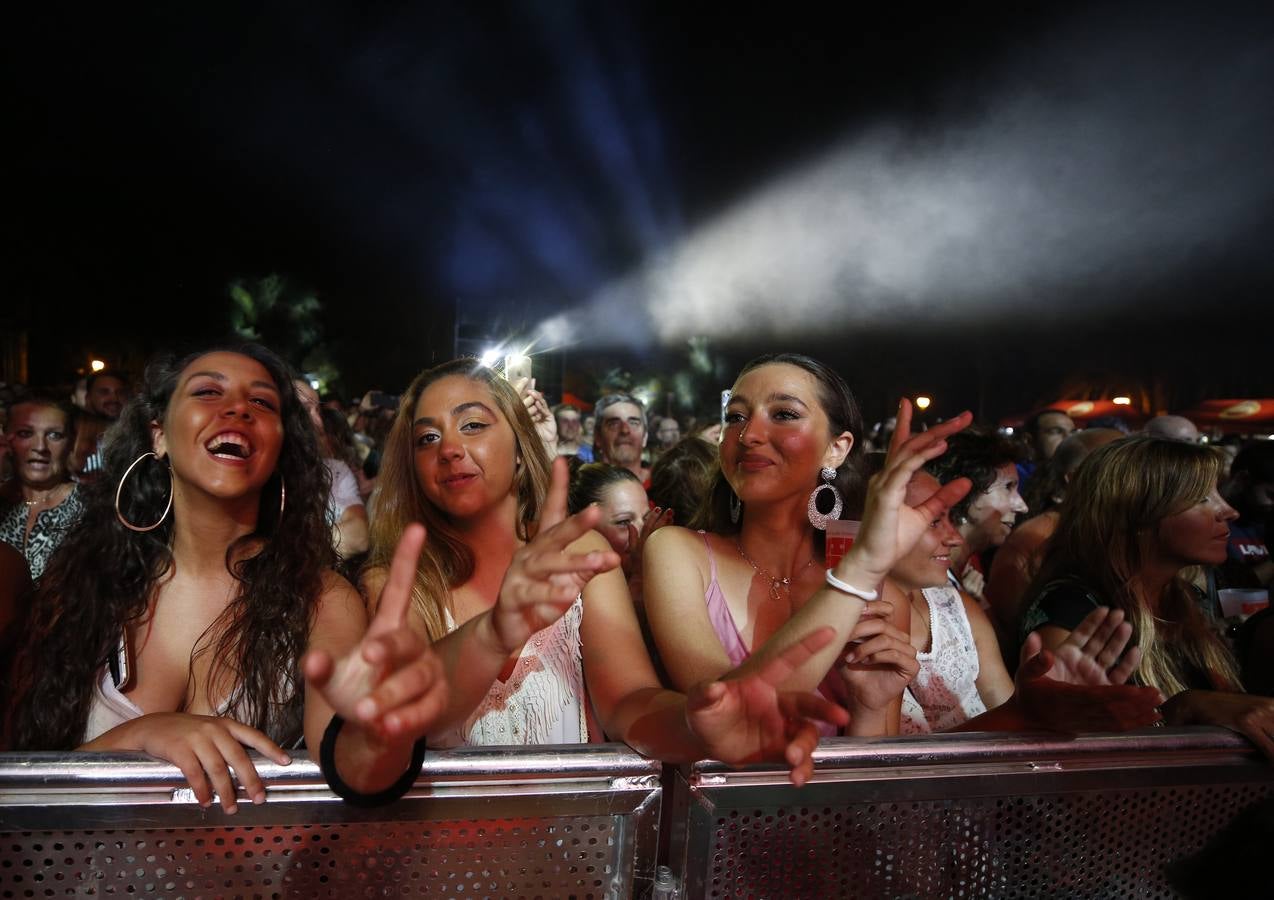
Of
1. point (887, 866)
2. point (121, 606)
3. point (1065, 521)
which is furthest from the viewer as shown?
point (1065, 521)

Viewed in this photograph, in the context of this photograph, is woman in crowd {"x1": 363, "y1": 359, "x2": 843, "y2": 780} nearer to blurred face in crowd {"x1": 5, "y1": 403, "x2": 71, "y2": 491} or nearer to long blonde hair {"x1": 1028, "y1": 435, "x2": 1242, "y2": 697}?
long blonde hair {"x1": 1028, "y1": 435, "x2": 1242, "y2": 697}

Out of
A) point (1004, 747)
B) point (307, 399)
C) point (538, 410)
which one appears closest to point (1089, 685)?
point (1004, 747)

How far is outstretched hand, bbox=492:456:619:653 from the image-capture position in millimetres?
1415

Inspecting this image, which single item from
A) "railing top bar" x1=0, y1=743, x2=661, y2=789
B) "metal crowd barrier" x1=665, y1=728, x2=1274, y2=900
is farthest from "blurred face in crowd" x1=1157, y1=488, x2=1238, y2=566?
"railing top bar" x1=0, y1=743, x2=661, y2=789

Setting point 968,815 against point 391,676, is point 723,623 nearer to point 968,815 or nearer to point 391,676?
point 968,815

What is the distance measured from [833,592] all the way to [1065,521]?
1.88m

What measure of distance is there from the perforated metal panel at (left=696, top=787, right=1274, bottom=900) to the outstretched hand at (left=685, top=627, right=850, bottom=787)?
227 millimetres

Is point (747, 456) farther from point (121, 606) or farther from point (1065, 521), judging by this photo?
point (121, 606)

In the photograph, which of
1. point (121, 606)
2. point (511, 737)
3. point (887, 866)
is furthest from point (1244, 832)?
point (121, 606)

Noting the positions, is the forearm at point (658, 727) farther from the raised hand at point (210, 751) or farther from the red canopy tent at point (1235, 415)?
the red canopy tent at point (1235, 415)

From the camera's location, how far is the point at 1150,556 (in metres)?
2.93

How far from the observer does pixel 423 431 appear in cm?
250

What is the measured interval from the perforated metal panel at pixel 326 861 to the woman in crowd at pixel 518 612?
0.78ft

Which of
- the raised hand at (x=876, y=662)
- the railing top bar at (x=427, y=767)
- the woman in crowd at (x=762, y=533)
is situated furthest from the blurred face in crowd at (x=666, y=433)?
the railing top bar at (x=427, y=767)
